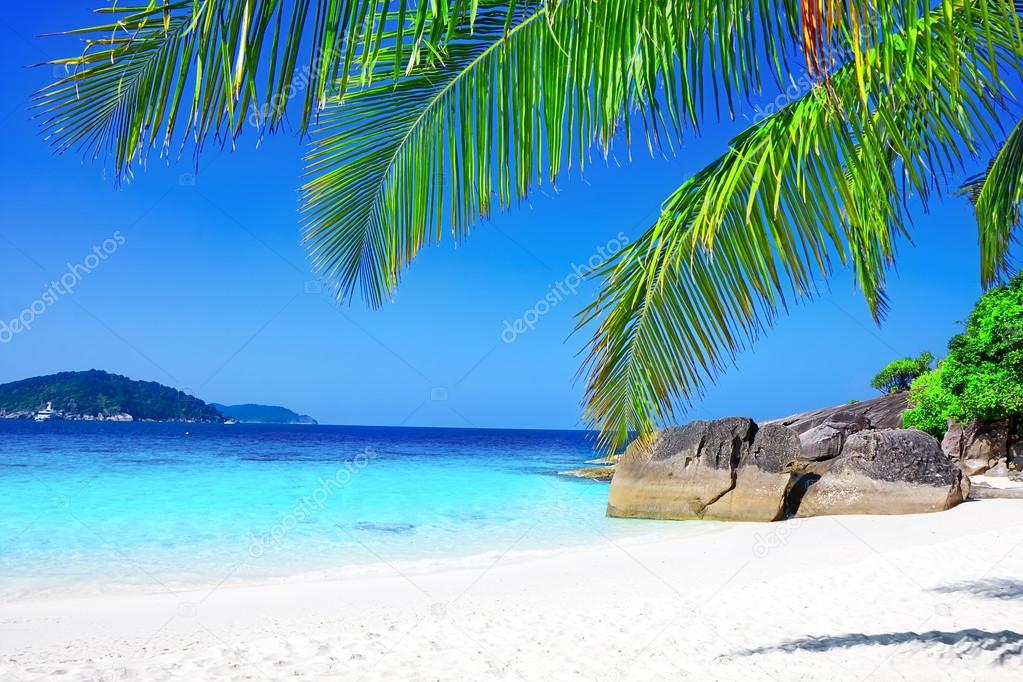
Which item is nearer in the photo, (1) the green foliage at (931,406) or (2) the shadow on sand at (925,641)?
(2) the shadow on sand at (925,641)

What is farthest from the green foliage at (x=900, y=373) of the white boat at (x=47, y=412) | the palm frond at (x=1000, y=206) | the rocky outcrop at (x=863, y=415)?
the white boat at (x=47, y=412)

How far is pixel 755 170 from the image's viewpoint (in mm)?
3262

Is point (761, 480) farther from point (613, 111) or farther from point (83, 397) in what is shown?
point (83, 397)

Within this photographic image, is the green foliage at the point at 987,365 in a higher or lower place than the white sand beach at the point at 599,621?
higher

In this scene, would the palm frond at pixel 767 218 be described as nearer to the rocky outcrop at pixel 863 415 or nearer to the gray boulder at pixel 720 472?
the gray boulder at pixel 720 472

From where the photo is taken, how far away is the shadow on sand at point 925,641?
5.08 m

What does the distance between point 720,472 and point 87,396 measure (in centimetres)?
9729

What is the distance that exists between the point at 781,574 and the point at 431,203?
7263 millimetres

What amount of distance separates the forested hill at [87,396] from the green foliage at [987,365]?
95956 millimetres

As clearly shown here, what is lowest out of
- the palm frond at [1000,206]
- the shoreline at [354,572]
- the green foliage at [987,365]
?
the shoreline at [354,572]

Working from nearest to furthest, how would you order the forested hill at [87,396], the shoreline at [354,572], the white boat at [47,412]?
the shoreline at [354,572] < the forested hill at [87,396] < the white boat at [47,412]

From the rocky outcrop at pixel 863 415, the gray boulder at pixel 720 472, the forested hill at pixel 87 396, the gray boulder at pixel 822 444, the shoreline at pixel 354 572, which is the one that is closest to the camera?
the shoreline at pixel 354 572

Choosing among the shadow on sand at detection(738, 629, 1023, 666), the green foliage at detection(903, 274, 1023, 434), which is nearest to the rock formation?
Result: the green foliage at detection(903, 274, 1023, 434)

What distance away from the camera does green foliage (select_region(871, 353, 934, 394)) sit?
95.5 feet
